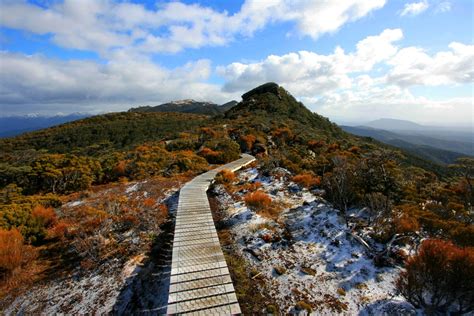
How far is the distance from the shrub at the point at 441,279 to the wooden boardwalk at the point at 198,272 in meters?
3.94

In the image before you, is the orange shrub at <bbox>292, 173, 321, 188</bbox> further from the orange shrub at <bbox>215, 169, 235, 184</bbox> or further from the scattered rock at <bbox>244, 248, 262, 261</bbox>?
the scattered rock at <bbox>244, 248, 262, 261</bbox>

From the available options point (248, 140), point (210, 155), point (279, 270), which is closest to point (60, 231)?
point (279, 270)

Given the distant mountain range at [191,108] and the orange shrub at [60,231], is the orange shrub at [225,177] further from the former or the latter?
the distant mountain range at [191,108]

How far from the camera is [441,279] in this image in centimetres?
473

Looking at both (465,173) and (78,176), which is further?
(78,176)

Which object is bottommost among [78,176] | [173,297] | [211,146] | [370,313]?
[370,313]

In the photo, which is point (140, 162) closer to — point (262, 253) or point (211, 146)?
point (211, 146)

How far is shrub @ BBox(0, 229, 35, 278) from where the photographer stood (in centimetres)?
651

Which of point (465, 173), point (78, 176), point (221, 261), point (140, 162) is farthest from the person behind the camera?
point (140, 162)

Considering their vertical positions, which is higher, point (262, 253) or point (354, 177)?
point (354, 177)

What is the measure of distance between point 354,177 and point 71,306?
11.1 metres

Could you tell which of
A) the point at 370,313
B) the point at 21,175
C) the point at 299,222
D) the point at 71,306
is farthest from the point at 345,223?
the point at 21,175

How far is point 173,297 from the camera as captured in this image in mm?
5191

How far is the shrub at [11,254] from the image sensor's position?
21.4 ft
